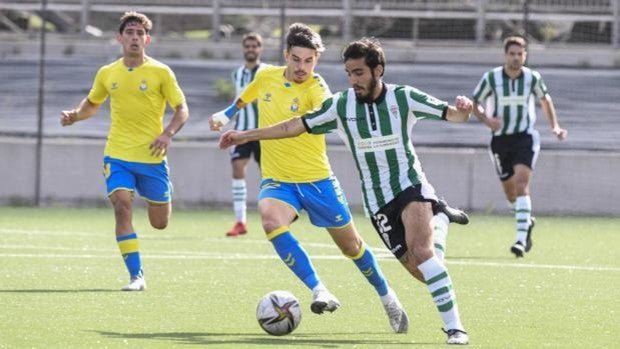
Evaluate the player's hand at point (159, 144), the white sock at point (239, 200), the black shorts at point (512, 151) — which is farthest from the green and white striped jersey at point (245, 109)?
the player's hand at point (159, 144)

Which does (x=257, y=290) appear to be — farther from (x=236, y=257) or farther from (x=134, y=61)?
(x=236, y=257)

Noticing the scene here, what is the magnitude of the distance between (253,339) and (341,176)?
13.2 metres

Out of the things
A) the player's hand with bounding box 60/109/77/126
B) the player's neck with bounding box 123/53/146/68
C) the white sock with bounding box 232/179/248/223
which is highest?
the player's neck with bounding box 123/53/146/68

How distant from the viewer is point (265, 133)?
925cm

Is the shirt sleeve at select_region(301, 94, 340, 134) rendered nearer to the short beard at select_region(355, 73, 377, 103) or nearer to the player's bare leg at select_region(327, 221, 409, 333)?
the short beard at select_region(355, 73, 377, 103)

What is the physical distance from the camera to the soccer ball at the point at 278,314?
30.4 ft

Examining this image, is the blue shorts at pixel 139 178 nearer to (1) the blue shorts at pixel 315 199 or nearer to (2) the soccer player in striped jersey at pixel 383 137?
(1) the blue shorts at pixel 315 199

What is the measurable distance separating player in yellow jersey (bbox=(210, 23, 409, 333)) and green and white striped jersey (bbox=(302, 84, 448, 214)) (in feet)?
2.85

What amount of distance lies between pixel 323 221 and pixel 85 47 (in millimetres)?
18935

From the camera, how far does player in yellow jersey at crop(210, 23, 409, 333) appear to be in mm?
10047

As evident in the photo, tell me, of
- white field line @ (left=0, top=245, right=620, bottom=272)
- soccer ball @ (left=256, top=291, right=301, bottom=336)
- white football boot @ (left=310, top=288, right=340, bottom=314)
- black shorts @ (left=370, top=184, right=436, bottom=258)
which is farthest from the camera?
white field line @ (left=0, top=245, right=620, bottom=272)

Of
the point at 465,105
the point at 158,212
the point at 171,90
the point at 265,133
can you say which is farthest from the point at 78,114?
the point at 465,105

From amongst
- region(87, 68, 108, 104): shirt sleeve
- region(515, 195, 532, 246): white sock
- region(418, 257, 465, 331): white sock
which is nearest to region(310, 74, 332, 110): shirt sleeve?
region(418, 257, 465, 331): white sock

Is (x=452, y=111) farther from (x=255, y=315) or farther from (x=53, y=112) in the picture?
(x=53, y=112)
